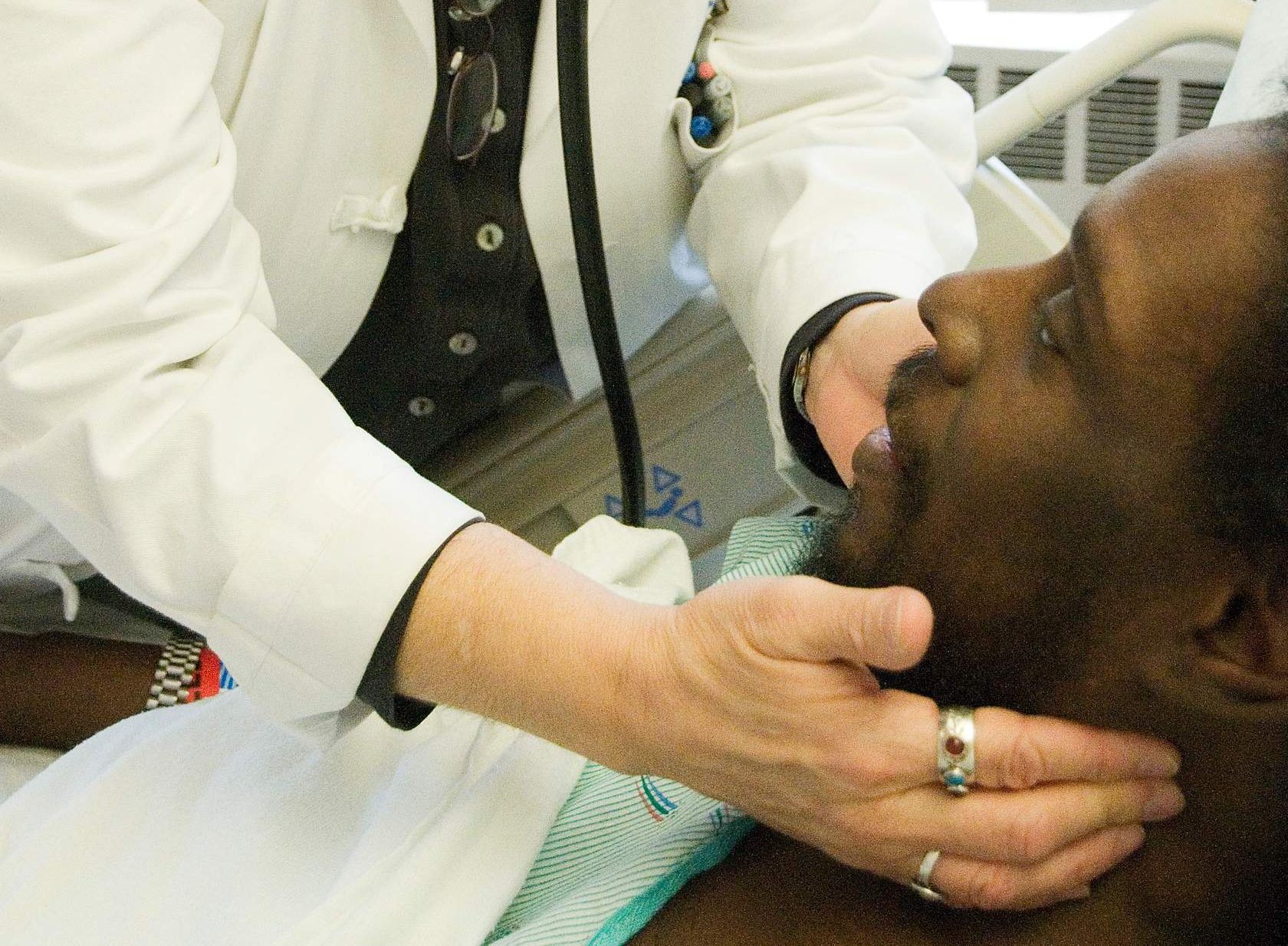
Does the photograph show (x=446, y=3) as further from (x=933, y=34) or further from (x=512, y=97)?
(x=933, y=34)

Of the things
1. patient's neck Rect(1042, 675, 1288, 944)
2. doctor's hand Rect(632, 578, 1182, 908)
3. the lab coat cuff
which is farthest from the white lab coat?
patient's neck Rect(1042, 675, 1288, 944)

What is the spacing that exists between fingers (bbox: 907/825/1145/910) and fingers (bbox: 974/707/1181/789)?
0.04 meters

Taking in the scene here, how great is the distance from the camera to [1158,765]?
0.71m

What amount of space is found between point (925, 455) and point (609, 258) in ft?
1.81

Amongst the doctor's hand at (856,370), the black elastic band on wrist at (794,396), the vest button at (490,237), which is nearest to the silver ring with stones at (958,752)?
the doctor's hand at (856,370)

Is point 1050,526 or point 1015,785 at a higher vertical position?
point 1050,526

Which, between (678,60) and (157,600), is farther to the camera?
(678,60)

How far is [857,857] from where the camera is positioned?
75 cm

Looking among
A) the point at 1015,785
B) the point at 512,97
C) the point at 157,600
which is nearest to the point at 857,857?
the point at 1015,785

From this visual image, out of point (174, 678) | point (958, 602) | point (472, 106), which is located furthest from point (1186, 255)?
point (174, 678)

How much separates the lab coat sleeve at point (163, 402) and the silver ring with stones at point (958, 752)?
0.34 m

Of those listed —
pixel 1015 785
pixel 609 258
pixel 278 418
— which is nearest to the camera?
pixel 1015 785

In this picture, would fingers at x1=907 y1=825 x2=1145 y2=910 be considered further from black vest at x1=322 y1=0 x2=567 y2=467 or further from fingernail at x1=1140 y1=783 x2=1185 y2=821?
black vest at x1=322 y1=0 x2=567 y2=467

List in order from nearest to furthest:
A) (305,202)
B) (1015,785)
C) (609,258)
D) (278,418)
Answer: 1. (1015,785)
2. (278,418)
3. (305,202)
4. (609,258)
